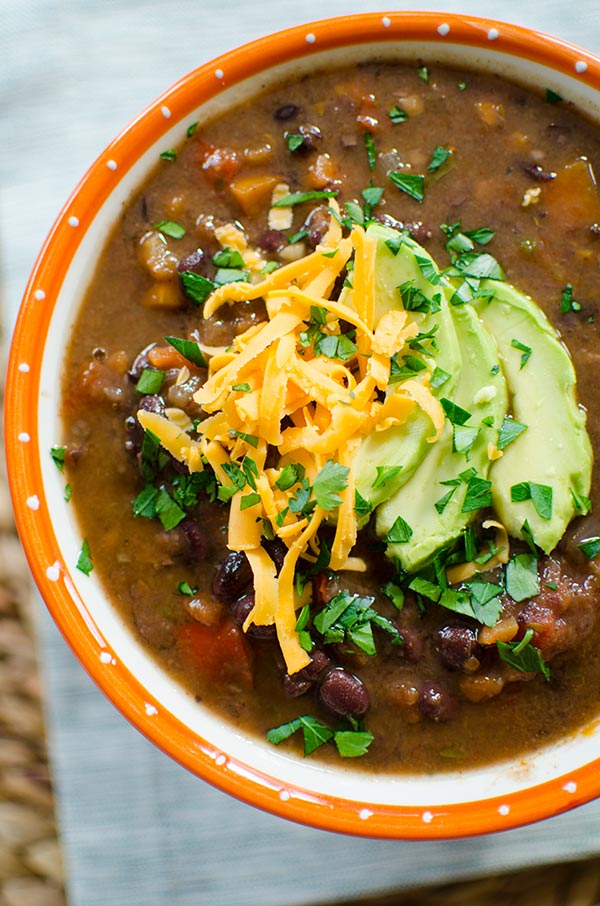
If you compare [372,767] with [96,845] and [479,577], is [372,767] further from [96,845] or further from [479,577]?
[96,845]

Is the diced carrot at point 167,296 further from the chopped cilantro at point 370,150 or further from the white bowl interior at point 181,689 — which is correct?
the chopped cilantro at point 370,150

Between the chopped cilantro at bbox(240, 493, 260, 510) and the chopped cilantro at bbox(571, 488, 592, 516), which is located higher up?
the chopped cilantro at bbox(240, 493, 260, 510)

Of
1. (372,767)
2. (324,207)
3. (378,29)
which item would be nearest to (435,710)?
(372,767)

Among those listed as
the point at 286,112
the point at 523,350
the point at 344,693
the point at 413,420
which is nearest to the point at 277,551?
the point at 344,693

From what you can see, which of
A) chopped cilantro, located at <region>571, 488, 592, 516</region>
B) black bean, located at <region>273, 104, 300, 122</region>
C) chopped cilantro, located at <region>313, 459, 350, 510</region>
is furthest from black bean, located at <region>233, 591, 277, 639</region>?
black bean, located at <region>273, 104, 300, 122</region>

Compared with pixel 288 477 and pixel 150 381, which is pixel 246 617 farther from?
pixel 150 381

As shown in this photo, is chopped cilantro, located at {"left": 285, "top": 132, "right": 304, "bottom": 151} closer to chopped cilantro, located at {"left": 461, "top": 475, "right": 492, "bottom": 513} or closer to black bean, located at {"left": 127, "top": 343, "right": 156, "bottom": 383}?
black bean, located at {"left": 127, "top": 343, "right": 156, "bottom": 383}
